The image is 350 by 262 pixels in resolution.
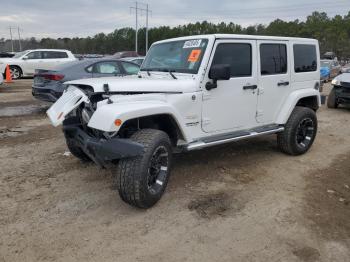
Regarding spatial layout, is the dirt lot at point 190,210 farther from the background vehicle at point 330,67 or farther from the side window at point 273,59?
the background vehicle at point 330,67

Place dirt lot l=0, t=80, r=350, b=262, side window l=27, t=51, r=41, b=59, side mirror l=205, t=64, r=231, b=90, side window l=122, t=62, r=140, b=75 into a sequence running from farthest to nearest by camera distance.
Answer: side window l=27, t=51, r=41, b=59, side window l=122, t=62, r=140, b=75, side mirror l=205, t=64, r=231, b=90, dirt lot l=0, t=80, r=350, b=262

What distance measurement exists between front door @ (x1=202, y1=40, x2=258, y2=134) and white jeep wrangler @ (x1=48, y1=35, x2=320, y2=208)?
1 centimetres

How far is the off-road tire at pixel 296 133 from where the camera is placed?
5922mm

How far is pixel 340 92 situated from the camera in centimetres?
1138

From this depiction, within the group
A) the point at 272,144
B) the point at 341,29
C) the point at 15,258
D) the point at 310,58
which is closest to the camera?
the point at 15,258

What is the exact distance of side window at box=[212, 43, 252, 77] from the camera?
4.88 meters

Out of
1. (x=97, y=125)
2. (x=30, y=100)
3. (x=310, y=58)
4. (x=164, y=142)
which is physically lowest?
(x=30, y=100)

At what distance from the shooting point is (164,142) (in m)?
4.05

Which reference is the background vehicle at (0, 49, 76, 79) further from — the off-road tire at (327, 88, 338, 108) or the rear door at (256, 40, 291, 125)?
the rear door at (256, 40, 291, 125)

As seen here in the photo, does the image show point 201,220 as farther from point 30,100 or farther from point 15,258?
point 30,100

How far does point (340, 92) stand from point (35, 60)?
14723mm

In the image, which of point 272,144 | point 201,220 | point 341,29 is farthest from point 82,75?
point 341,29

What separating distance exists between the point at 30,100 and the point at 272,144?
863cm

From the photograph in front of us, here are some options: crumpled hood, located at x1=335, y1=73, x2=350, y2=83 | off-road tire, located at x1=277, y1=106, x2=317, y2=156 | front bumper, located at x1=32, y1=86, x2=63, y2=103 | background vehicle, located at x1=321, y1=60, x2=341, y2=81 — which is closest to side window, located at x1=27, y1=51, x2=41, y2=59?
front bumper, located at x1=32, y1=86, x2=63, y2=103
